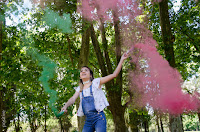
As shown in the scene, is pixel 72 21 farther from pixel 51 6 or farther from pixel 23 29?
pixel 23 29

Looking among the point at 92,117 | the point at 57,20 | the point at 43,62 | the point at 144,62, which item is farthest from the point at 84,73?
the point at 43,62

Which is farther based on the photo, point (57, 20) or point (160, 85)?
point (160, 85)

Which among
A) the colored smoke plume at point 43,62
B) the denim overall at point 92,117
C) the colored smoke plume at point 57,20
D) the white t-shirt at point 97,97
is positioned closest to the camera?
the denim overall at point 92,117

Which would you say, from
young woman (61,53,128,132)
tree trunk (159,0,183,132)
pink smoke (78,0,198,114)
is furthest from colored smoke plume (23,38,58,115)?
young woman (61,53,128,132)

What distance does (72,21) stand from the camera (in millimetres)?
7102

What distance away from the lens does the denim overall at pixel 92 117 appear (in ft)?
9.46

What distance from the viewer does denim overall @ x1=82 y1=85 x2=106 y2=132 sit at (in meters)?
2.88

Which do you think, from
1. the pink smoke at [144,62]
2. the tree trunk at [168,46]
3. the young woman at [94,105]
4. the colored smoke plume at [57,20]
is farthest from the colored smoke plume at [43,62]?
the young woman at [94,105]

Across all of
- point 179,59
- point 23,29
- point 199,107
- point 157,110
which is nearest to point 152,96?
point 157,110

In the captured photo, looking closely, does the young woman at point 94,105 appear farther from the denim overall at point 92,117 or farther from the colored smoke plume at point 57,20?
the colored smoke plume at point 57,20

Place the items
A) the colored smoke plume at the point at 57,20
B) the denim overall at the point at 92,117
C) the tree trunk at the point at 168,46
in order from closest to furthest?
the denim overall at the point at 92,117 → the tree trunk at the point at 168,46 → the colored smoke plume at the point at 57,20

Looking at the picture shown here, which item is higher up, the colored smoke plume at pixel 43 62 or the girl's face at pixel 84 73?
the colored smoke plume at pixel 43 62

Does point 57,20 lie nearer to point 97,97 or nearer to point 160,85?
point 160,85

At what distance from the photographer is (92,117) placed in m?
2.98
